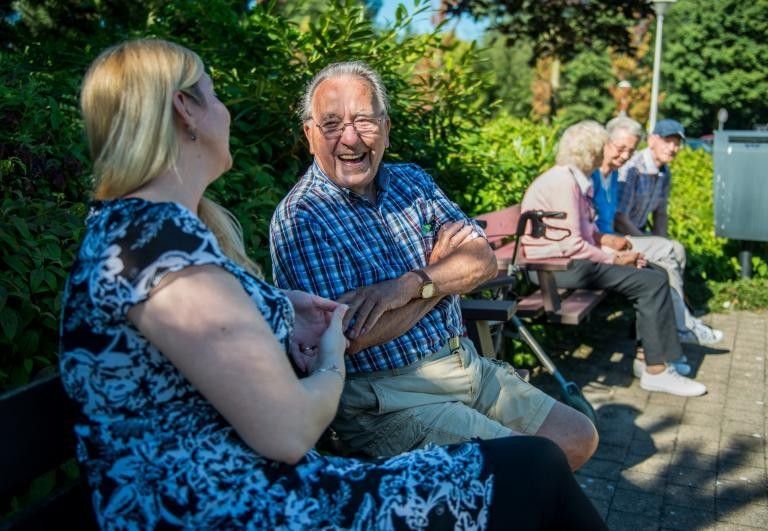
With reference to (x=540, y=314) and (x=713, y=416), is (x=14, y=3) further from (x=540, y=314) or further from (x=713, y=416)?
(x=713, y=416)

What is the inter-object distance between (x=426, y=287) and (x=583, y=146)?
2.89 meters

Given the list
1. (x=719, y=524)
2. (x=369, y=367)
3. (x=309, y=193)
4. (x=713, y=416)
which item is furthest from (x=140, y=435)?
(x=713, y=416)

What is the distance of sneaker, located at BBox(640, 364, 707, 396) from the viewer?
4.91m

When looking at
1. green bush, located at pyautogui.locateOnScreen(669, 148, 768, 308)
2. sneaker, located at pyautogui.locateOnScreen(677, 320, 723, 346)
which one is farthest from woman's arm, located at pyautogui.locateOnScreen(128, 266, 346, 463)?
green bush, located at pyautogui.locateOnScreen(669, 148, 768, 308)

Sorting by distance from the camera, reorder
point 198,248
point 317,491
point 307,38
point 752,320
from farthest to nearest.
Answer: point 752,320
point 307,38
point 317,491
point 198,248

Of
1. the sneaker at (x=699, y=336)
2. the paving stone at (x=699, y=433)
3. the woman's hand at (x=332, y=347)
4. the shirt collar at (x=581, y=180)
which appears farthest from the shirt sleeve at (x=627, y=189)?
→ the woman's hand at (x=332, y=347)

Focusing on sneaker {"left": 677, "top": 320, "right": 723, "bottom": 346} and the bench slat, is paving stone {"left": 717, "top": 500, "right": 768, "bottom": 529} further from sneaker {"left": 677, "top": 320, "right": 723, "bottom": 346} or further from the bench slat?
the bench slat

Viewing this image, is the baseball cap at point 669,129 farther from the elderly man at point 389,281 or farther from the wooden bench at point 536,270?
the elderly man at point 389,281

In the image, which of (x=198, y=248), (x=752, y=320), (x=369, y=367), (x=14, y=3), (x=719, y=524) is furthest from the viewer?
(x=752, y=320)

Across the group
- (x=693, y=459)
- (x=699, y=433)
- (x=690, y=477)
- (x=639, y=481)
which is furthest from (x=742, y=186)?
(x=639, y=481)

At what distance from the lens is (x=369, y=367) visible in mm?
2625

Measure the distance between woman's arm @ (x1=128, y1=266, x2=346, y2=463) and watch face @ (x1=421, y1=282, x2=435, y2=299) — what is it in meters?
1.10

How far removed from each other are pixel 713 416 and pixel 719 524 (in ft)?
4.39

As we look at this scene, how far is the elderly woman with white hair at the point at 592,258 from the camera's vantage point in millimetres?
4988
